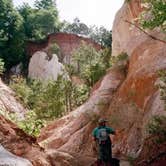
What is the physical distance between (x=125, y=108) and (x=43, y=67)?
109 feet

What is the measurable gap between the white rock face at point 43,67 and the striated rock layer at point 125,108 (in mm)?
25487

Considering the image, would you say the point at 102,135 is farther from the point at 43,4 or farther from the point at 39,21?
Result: the point at 43,4

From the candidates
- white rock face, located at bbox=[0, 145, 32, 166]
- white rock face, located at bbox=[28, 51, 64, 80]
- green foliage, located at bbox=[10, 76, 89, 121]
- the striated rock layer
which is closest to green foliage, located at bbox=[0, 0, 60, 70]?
white rock face, located at bbox=[28, 51, 64, 80]

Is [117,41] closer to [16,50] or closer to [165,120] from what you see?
[165,120]

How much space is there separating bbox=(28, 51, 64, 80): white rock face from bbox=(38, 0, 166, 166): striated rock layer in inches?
1003

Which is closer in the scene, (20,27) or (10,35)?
(10,35)

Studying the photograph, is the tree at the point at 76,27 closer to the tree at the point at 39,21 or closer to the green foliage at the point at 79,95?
the tree at the point at 39,21

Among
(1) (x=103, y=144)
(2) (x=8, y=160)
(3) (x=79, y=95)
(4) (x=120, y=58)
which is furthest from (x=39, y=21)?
(2) (x=8, y=160)

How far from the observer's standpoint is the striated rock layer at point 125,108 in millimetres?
17359

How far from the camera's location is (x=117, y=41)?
105ft

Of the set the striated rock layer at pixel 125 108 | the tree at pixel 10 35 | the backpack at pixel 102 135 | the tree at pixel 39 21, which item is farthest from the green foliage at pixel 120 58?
the tree at pixel 39 21

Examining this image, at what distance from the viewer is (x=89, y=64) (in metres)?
37.4

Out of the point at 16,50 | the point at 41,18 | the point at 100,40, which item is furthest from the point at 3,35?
the point at 100,40

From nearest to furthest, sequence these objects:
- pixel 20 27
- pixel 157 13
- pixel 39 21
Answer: pixel 157 13 → pixel 20 27 → pixel 39 21
